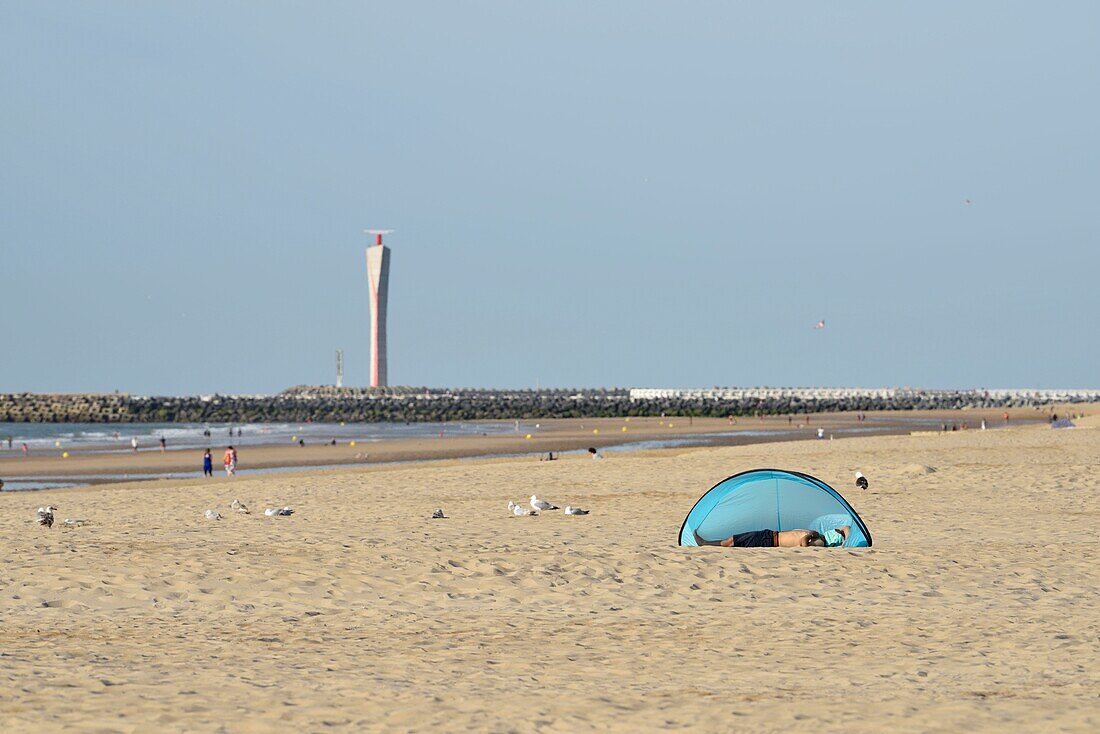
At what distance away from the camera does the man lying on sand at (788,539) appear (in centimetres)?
1540

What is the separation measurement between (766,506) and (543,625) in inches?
241

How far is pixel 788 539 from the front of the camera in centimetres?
1545

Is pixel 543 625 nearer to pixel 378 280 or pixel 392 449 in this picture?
pixel 392 449

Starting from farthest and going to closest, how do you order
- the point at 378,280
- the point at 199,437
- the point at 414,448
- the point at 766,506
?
the point at 378,280 < the point at 199,437 < the point at 414,448 < the point at 766,506

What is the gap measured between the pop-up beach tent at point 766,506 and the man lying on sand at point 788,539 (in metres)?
0.44

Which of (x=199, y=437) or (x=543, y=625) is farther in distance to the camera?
(x=199, y=437)

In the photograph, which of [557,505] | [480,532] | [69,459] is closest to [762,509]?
[480,532]

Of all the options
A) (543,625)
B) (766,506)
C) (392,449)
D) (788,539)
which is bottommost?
(392,449)

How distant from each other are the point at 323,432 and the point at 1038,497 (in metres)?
52.4

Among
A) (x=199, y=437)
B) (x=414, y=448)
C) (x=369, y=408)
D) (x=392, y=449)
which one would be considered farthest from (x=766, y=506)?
(x=369, y=408)

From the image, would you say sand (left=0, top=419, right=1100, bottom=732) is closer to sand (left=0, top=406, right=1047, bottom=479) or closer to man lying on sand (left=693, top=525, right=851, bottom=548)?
man lying on sand (left=693, top=525, right=851, bottom=548)

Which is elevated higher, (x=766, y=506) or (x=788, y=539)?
(x=766, y=506)

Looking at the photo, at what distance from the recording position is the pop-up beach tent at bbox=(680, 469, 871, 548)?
52.7 feet

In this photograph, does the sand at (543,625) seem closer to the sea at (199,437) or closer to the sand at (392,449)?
the sand at (392,449)
